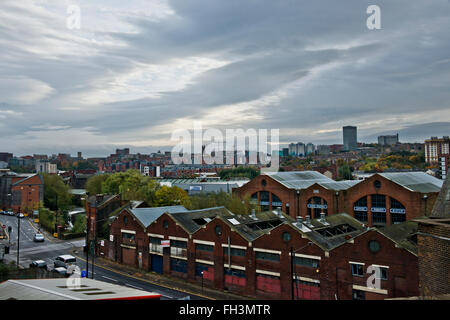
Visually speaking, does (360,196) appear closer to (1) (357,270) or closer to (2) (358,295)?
(1) (357,270)

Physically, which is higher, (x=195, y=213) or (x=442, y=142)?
(x=442, y=142)

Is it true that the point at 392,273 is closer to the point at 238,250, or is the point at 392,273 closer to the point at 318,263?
the point at 318,263

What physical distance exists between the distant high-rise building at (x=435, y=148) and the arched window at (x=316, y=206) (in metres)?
126

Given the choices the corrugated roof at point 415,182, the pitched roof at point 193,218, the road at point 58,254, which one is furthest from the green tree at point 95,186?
the corrugated roof at point 415,182

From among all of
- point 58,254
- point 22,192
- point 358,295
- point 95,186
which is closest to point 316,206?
point 358,295

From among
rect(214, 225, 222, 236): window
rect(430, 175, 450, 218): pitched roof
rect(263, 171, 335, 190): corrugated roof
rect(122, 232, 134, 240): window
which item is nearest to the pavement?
rect(122, 232, 134, 240): window

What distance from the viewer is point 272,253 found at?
29188 mm

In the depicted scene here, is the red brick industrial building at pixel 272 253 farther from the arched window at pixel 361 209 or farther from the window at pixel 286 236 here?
the arched window at pixel 361 209

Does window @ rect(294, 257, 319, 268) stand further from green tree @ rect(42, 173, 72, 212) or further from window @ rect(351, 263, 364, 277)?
green tree @ rect(42, 173, 72, 212)

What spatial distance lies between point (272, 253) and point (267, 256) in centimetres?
65

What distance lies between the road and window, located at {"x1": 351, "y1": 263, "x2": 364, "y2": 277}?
12.3 meters

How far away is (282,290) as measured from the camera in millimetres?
28375
